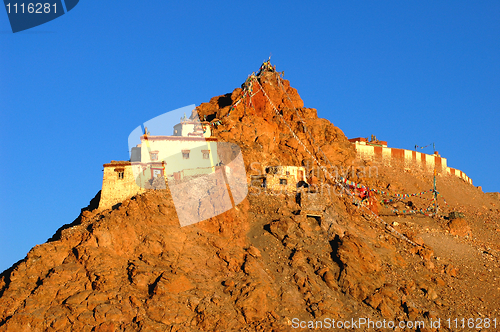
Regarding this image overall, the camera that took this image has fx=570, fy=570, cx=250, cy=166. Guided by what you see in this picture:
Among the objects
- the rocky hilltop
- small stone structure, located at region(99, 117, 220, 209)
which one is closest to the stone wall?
small stone structure, located at region(99, 117, 220, 209)

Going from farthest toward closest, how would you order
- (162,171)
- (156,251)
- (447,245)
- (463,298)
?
(447,245)
(162,171)
(463,298)
(156,251)

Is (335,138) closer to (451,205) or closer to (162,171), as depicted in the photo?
(451,205)

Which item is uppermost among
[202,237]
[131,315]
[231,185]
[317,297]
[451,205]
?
[451,205]

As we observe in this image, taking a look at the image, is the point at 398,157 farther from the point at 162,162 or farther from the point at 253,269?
the point at 253,269

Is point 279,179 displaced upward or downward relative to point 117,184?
upward

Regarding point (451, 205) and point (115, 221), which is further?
point (451, 205)

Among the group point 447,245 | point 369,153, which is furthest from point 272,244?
point 369,153

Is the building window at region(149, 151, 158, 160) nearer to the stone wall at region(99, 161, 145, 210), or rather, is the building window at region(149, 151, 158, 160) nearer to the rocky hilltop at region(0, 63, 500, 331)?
the stone wall at region(99, 161, 145, 210)

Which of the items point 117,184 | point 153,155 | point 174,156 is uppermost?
point 174,156

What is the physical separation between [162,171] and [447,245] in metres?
25.6

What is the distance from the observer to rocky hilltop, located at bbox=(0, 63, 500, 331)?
3441 cm

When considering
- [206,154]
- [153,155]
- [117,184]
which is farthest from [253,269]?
[153,155]

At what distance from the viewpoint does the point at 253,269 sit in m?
39.2

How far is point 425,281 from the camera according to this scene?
4241 cm
